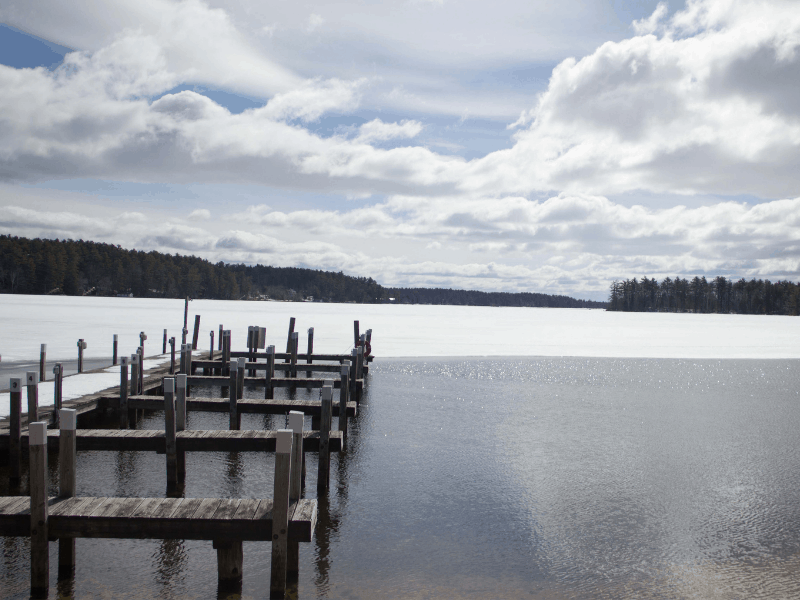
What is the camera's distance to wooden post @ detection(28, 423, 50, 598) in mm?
6488

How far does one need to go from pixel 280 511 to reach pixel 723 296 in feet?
665

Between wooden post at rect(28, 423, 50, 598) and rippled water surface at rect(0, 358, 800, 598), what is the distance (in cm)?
31

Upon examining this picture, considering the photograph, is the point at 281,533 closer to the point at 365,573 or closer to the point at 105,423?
the point at 365,573

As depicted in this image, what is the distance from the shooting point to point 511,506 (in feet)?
36.1

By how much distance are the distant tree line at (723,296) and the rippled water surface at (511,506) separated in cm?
17748

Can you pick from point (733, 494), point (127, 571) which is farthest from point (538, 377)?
point (127, 571)

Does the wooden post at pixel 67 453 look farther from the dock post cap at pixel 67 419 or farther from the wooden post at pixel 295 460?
the wooden post at pixel 295 460

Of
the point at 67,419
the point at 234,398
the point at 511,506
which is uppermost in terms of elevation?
the point at 67,419

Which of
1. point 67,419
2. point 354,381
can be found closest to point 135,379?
point 354,381

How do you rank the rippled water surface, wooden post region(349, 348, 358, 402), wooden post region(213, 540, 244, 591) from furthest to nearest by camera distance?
wooden post region(349, 348, 358, 402)
the rippled water surface
wooden post region(213, 540, 244, 591)

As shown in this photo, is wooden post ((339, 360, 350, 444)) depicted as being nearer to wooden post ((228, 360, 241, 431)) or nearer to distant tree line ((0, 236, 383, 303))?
wooden post ((228, 360, 241, 431))

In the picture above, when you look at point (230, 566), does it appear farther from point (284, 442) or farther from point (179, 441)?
point (179, 441)

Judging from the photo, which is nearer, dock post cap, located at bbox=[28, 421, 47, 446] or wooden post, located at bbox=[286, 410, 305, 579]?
dock post cap, located at bbox=[28, 421, 47, 446]

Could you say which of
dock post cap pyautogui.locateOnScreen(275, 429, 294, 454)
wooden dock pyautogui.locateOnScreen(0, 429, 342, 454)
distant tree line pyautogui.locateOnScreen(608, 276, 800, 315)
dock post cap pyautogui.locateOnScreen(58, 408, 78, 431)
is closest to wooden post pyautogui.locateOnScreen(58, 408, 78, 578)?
dock post cap pyautogui.locateOnScreen(58, 408, 78, 431)
